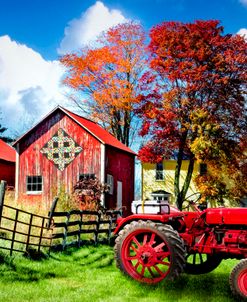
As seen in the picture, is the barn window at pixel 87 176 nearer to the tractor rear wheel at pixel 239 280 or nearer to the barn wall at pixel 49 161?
the barn wall at pixel 49 161

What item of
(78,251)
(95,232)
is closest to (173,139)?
(95,232)

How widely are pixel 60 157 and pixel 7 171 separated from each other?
5.47 metres

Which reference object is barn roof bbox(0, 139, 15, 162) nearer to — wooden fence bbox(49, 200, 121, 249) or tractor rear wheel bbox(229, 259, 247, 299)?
wooden fence bbox(49, 200, 121, 249)

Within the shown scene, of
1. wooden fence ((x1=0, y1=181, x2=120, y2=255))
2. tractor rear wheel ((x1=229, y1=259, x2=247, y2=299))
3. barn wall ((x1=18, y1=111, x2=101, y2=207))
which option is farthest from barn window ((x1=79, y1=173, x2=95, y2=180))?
tractor rear wheel ((x1=229, y1=259, x2=247, y2=299))

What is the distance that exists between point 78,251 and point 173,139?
16698 mm

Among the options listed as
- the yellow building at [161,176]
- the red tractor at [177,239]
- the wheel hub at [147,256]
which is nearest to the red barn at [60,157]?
the yellow building at [161,176]

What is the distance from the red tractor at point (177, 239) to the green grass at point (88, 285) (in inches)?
12.5

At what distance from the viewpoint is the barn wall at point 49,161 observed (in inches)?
947

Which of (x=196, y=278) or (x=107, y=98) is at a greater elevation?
(x=107, y=98)

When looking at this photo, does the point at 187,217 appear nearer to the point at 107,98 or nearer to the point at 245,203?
the point at 107,98

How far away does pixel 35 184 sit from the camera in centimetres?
2473

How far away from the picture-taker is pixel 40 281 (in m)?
9.01

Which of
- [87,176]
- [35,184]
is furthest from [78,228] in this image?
[35,184]

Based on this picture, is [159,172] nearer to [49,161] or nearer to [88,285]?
[49,161]
